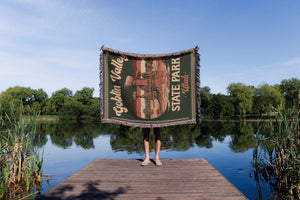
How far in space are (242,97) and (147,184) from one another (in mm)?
53946

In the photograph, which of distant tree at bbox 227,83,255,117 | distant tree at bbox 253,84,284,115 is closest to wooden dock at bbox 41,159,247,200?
distant tree at bbox 227,83,255,117

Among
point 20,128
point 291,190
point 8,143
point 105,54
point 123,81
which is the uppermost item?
point 105,54

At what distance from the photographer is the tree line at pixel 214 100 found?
169 ft

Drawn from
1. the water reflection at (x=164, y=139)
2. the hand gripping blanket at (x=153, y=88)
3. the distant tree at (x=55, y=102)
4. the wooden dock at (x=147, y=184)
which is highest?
the distant tree at (x=55, y=102)

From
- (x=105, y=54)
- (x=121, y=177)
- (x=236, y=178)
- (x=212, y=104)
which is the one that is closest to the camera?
(x=121, y=177)

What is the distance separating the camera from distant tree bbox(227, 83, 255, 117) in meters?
50.6

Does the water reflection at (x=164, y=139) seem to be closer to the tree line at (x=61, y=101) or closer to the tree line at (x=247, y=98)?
the tree line at (x=61, y=101)

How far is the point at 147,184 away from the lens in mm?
3691

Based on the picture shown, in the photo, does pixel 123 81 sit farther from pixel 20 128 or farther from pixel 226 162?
pixel 226 162

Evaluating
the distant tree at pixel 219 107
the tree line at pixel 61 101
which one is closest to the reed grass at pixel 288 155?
the tree line at pixel 61 101

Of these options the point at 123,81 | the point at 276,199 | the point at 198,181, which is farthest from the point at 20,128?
the point at 276,199

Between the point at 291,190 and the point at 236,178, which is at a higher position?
the point at 291,190

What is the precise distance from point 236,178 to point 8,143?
6.94 m

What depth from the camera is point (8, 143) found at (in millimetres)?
4621
